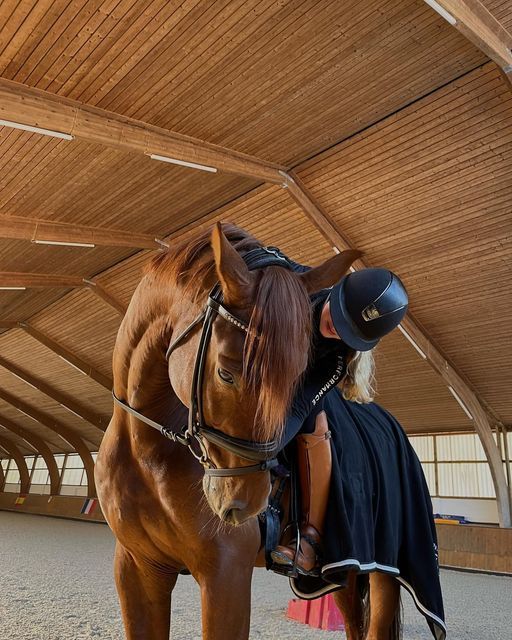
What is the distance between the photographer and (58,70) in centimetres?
725

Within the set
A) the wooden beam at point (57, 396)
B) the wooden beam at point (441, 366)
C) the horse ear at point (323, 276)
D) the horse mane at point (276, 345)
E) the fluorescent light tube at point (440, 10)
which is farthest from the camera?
the wooden beam at point (57, 396)

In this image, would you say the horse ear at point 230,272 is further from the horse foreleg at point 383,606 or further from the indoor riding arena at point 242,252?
the horse foreleg at point 383,606

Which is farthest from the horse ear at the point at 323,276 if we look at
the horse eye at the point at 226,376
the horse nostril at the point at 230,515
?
the horse nostril at the point at 230,515

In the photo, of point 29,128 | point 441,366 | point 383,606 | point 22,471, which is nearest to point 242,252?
point 383,606

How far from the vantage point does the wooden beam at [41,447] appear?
2885cm

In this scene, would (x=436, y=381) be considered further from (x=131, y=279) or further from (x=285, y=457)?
(x=285, y=457)

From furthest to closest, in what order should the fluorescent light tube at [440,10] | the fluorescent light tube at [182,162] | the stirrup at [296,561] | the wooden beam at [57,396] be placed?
the wooden beam at [57,396]
the fluorescent light tube at [182,162]
the fluorescent light tube at [440,10]
the stirrup at [296,561]

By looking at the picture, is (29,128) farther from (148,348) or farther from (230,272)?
(230,272)

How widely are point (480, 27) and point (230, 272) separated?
646 centimetres

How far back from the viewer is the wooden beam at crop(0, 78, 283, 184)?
7.29m

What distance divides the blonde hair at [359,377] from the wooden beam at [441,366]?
29.9 ft

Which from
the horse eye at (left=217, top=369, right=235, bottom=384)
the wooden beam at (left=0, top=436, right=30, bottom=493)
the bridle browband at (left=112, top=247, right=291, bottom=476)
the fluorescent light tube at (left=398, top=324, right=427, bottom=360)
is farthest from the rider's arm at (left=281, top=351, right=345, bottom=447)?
the wooden beam at (left=0, top=436, right=30, bottom=493)

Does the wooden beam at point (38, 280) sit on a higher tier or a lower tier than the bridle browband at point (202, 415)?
higher

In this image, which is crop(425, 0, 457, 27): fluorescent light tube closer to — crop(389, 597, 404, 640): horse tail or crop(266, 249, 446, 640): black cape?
crop(266, 249, 446, 640): black cape
